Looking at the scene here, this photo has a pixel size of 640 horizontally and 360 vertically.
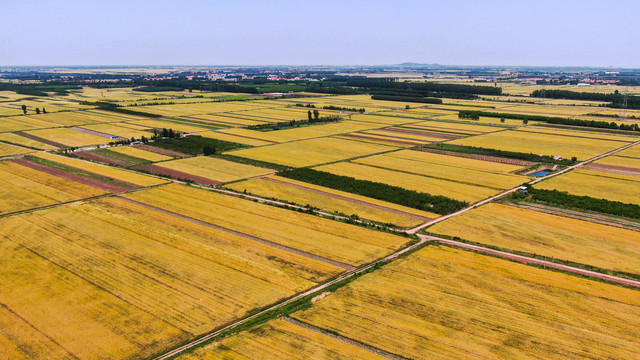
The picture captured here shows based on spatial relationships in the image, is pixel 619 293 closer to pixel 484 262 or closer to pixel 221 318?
pixel 484 262

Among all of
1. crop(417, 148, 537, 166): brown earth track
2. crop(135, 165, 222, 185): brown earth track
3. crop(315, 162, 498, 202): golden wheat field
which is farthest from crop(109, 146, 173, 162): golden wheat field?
crop(417, 148, 537, 166): brown earth track

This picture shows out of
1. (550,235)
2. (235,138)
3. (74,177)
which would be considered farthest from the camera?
(235,138)

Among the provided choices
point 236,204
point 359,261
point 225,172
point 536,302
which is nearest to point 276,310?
point 359,261

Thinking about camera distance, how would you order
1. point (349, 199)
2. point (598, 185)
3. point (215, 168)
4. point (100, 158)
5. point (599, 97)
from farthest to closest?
point (599, 97) < point (100, 158) < point (215, 168) < point (598, 185) < point (349, 199)

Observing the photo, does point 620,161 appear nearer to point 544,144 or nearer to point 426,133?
point 544,144

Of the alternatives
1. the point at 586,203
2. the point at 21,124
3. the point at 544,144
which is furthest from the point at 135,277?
the point at 21,124

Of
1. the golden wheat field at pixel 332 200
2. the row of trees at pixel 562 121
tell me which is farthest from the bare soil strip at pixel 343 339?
the row of trees at pixel 562 121
